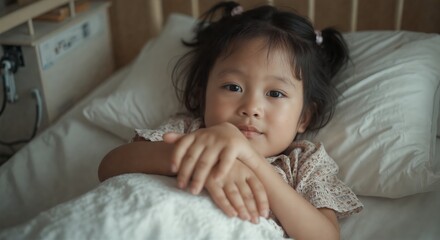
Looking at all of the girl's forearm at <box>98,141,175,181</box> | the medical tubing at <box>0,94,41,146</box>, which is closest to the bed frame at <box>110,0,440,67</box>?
the medical tubing at <box>0,94,41,146</box>

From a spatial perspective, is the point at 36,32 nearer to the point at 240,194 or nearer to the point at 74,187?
the point at 74,187

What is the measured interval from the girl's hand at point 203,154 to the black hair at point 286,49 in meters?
0.33

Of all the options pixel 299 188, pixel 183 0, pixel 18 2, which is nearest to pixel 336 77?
pixel 299 188

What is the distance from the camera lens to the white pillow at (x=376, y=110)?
1.01 metres

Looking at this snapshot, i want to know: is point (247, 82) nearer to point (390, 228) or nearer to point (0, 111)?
point (390, 228)

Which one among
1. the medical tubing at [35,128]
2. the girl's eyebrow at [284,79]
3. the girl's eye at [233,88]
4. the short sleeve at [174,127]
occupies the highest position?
the girl's eyebrow at [284,79]

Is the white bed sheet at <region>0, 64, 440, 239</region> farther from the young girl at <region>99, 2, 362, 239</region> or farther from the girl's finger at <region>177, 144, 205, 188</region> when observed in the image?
the girl's finger at <region>177, 144, 205, 188</region>

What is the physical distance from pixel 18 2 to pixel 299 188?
43.2 inches

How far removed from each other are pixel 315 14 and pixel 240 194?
1.00m

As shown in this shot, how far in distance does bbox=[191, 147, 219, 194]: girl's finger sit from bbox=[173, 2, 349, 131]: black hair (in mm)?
370

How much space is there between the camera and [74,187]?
1.22 meters

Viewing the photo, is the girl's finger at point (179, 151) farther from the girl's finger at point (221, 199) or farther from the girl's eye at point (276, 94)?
the girl's eye at point (276, 94)

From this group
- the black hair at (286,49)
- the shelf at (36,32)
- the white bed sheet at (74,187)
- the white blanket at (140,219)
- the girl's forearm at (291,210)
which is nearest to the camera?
the white blanket at (140,219)

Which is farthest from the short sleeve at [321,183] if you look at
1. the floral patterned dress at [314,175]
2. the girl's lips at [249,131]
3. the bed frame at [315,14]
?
the bed frame at [315,14]
